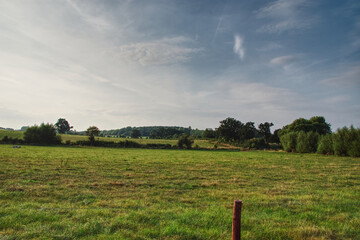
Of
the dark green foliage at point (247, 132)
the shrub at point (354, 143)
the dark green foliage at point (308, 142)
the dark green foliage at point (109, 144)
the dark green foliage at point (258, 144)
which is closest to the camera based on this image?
the shrub at point (354, 143)

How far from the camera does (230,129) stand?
332ft

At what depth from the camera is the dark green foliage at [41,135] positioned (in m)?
68.5

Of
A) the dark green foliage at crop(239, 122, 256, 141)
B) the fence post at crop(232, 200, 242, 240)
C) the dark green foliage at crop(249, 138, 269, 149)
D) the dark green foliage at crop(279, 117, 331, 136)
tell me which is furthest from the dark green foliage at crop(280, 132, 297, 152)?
the fence post at crop(232, 200, 242, 240)

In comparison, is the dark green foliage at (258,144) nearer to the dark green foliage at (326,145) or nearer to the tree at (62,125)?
the dark green foliage at (326,145)

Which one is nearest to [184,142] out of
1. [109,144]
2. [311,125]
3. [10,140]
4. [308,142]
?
[109,144]

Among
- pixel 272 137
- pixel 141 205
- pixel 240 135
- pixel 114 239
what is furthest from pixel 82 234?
pixel 272 137

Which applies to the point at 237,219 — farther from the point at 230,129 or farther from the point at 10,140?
the point at 230,129

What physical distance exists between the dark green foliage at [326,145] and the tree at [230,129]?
54.7 m

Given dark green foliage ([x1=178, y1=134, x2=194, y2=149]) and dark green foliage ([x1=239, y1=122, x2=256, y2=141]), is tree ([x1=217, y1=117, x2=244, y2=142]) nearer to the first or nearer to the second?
dark green foliage ([x1=239, y1=122, x2=256, y2=141])

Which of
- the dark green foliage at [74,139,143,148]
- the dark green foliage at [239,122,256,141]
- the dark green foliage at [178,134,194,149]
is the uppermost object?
the dark green foliage at [239,122,256,141]

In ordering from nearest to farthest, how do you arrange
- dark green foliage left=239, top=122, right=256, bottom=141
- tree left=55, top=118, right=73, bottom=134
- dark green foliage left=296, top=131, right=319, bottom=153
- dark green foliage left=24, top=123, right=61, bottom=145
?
dark green foliage left=296, top=131, right=319, bottom=153 < dark green foliage left=24, top=123, right=61, bottom=145 < dark green foliage left=239, top=122, right=256, bottom=141 < tree left=55, top=118, right=73, bottom=134

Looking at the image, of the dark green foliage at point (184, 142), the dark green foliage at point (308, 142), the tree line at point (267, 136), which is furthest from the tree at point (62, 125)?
the dark green foliage at point (308, 142)

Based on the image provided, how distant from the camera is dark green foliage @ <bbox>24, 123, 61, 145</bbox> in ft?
225

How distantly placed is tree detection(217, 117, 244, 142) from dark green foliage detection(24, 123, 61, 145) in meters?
71.0
